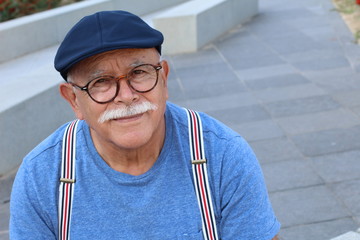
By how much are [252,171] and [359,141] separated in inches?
140

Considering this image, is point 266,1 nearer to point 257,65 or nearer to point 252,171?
point 257,65

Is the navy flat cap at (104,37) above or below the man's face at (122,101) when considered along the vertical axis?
above

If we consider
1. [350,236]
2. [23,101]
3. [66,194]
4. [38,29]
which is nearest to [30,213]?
[66,194]

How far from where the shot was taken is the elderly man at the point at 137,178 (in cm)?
194

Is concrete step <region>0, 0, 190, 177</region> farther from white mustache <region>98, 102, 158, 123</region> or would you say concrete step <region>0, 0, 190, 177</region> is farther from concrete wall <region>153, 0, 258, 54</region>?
white mustache <region>98, 102, 158, 123</region>

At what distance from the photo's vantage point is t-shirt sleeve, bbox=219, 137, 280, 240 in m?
1.96

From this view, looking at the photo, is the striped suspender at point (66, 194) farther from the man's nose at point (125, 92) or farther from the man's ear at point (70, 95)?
the man's nose at point (125, 92)

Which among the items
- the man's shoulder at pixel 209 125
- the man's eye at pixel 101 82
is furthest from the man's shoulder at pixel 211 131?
the man's eye at pixel 101 82

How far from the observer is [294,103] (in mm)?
6496

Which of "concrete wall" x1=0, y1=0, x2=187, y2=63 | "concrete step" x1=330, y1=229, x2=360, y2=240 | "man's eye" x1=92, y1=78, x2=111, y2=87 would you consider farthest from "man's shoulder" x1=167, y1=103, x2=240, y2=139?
"concrete wall" x1=0, y1=0, x2=187, y2=63

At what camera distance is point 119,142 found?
6.48 feet

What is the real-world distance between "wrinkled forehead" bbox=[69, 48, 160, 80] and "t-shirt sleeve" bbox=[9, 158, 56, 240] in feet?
1.28

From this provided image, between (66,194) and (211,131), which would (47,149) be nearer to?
(66,194)

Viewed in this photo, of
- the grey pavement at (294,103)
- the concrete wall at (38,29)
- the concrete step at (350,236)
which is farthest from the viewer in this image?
the concrete wall at (38,29)
